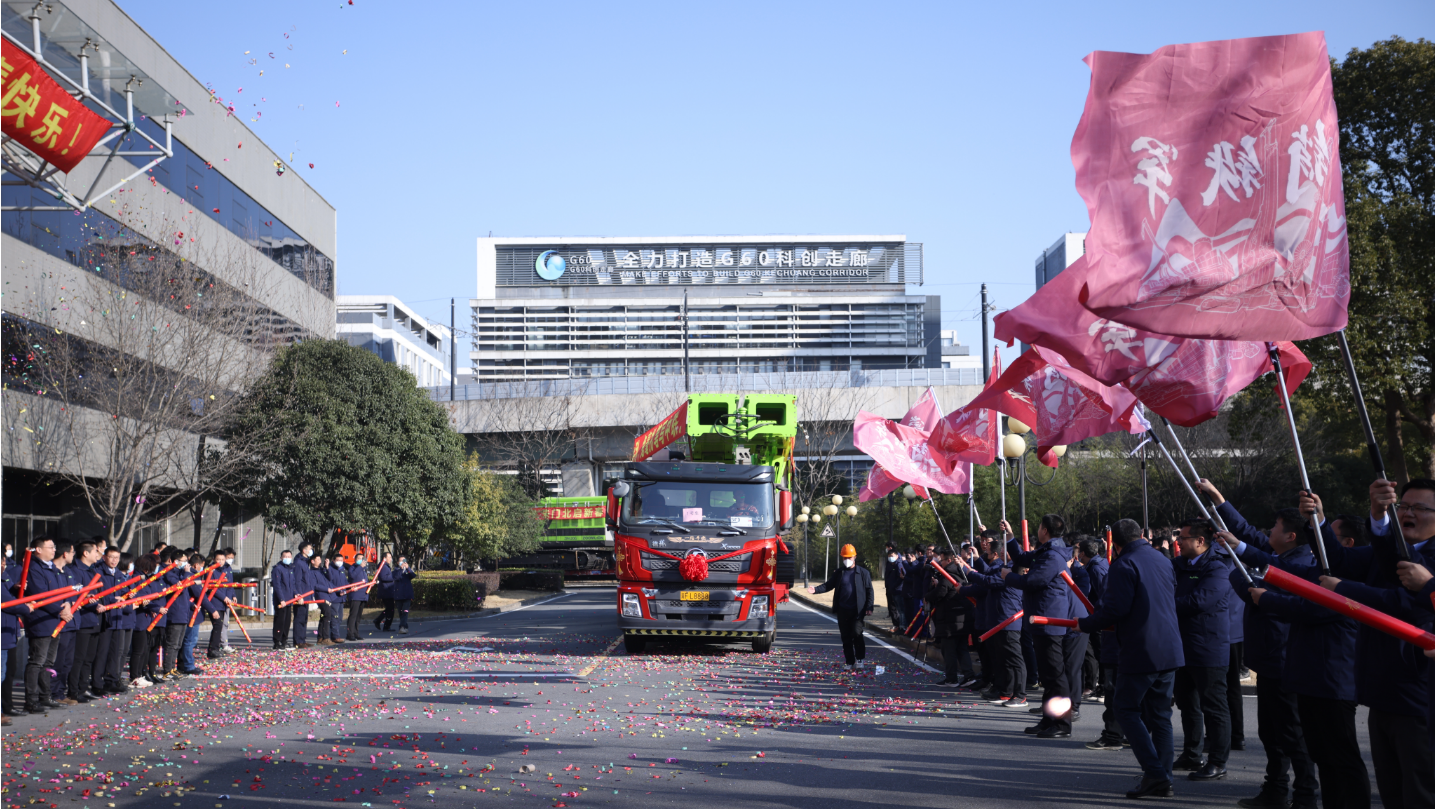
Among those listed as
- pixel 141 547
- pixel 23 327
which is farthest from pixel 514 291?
pixel 23 327

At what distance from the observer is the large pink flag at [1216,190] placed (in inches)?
255

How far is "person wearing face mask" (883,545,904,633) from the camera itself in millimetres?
23203

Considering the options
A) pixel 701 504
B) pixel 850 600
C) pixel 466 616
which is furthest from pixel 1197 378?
pixel 466 616

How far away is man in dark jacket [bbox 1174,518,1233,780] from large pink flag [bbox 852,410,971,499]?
762cm

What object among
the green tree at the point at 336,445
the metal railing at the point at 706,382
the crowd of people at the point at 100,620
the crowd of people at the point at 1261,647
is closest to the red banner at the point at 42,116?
the crowd of people at the point at 100,620

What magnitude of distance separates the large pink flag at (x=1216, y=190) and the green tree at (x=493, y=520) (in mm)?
30739

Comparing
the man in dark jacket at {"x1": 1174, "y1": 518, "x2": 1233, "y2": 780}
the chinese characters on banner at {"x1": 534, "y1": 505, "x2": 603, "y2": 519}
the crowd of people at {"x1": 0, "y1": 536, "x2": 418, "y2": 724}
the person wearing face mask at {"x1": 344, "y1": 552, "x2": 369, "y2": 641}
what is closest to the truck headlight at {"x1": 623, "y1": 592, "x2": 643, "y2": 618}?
the crowd of people at {"x1": 0, "y1": 536, "x2": 418, "y2": 724}

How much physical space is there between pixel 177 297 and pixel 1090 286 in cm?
2395

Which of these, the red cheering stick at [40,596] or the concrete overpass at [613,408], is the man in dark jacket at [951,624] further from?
the concrete overpass at [613,408]

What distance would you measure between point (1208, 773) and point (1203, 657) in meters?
0.78

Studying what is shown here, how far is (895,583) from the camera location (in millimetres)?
23938

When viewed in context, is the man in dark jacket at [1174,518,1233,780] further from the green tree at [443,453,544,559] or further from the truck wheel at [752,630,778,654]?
the green tree at [443,453,544,559]

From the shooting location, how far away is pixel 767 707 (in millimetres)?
12609

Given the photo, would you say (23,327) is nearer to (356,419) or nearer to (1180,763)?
(356,419)
